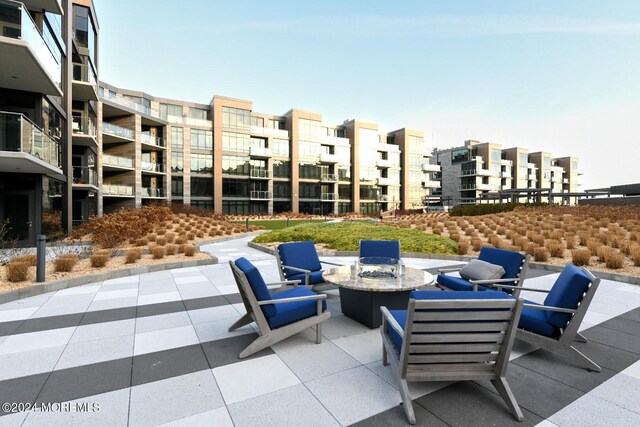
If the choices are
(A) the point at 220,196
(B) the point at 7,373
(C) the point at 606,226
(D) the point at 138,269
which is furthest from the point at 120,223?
(A) the point at 220,196

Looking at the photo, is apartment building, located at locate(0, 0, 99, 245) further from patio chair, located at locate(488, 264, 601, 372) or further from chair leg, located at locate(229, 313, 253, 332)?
patio chair, located at locate(488, 264, 601, 372)

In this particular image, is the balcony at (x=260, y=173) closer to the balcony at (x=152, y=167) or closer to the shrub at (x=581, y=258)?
the balcony at (x=152, y=167)

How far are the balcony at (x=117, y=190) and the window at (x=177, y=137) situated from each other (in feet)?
38.1

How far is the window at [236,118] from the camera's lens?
147 feet

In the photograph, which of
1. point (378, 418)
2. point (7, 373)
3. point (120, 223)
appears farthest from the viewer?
point (120, 223)

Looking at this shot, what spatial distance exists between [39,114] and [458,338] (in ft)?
60.2

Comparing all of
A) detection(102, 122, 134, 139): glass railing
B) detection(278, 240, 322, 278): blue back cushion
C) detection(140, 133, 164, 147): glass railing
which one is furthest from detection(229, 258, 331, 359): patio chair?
detection(140, 133, 164, 147): glass railing

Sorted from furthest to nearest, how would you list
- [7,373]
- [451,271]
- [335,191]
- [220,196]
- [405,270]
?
[335,191] < [220,196] < [451,271] < [405,270] < [7,373]

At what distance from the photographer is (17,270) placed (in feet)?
23.1

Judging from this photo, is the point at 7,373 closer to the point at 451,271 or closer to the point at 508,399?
the point at 508,399

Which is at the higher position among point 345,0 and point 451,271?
point 345,0

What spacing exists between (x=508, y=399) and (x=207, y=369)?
9.87 feet

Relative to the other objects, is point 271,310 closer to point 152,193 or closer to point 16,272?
point 16,272

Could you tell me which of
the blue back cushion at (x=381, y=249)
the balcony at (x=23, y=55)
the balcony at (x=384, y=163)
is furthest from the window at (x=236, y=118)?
the blue back cushion at (x=381, y=249)
